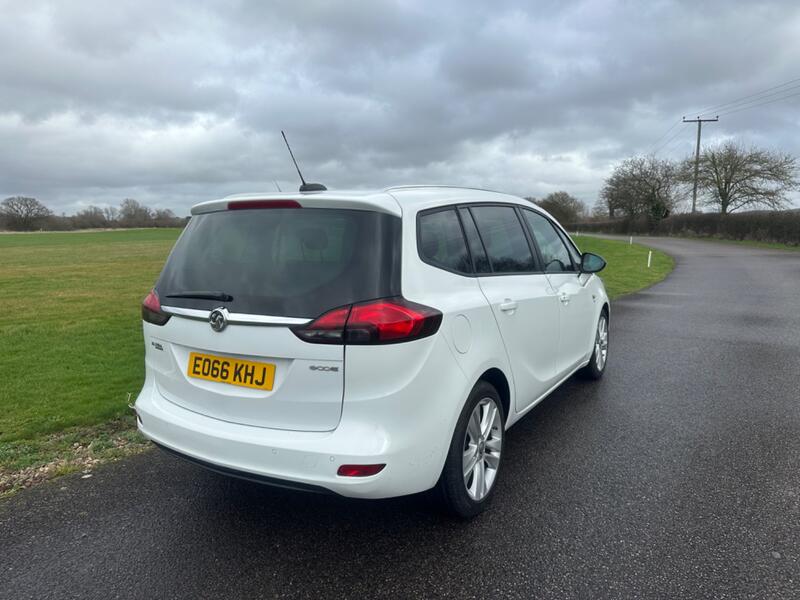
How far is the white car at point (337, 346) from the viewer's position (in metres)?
2.43

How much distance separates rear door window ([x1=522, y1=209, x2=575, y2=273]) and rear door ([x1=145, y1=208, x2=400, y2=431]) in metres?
1.82

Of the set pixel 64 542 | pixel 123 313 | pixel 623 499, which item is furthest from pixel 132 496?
pixel 123 313

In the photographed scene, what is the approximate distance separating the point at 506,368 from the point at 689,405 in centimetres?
255

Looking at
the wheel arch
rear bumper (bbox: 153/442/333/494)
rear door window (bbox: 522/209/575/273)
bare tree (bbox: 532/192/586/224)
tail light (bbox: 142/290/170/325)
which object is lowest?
rear bumper (bbox: 153/442/333/494)

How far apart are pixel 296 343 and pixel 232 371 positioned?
42 centimetres

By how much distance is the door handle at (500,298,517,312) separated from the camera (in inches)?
124

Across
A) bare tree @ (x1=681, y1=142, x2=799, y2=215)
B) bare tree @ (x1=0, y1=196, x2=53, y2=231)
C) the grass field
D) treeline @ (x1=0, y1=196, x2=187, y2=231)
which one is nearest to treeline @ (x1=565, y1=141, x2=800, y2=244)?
bare tree @ (x1=681, y1=142, x2=799, y2=215)

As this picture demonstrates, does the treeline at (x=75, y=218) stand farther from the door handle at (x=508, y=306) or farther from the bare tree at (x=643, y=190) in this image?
the door handle at (x=508, y=306)

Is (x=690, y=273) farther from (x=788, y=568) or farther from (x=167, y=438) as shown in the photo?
(x=167, y=438)

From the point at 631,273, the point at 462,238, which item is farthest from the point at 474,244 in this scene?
the point at 631,273

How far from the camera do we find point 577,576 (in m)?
2.49

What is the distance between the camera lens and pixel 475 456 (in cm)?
302

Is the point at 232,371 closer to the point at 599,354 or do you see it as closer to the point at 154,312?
the point at 154,312

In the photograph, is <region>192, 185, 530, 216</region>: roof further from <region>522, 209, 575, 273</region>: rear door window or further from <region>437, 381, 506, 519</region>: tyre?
<region>437, 381, 506, 519</region>: tyre
